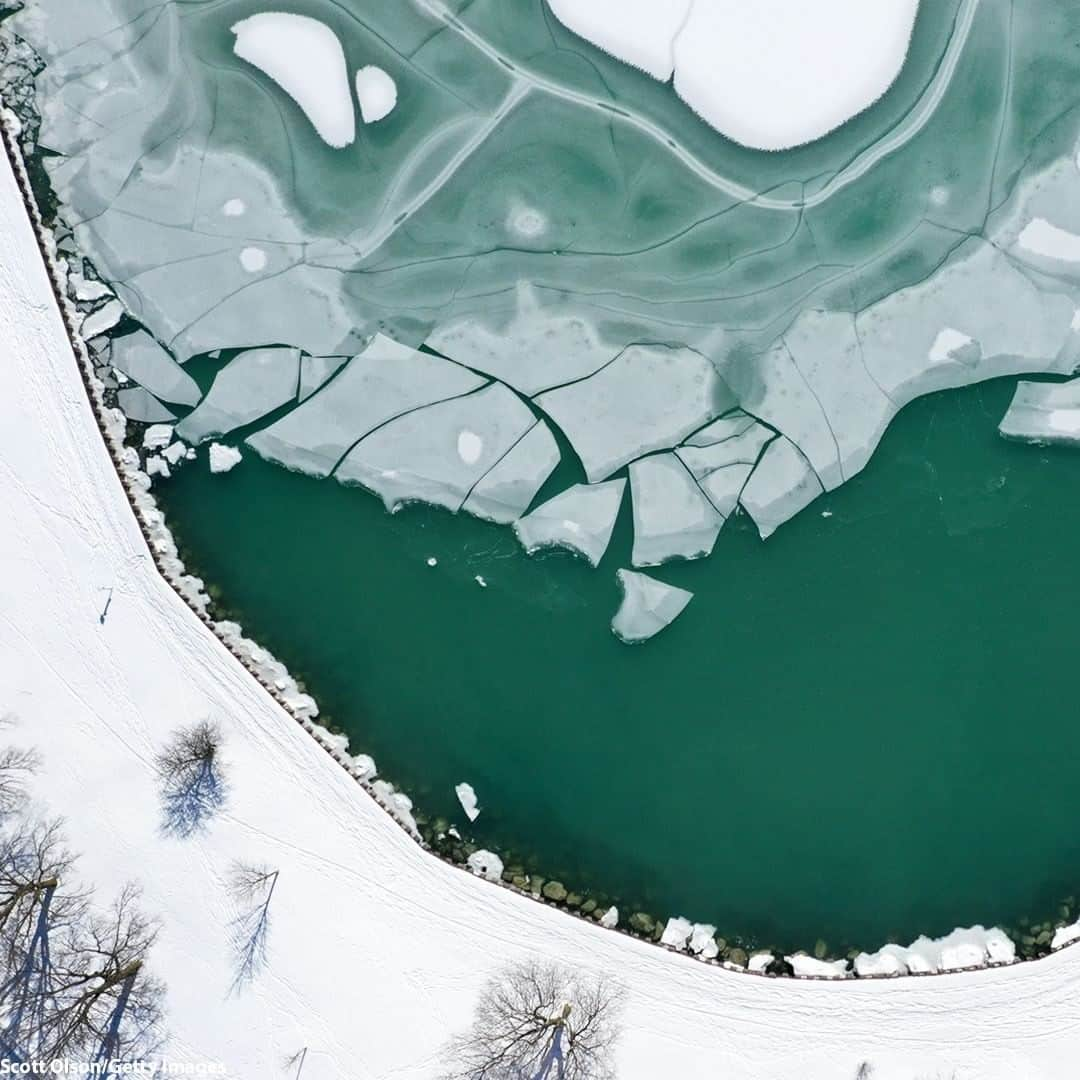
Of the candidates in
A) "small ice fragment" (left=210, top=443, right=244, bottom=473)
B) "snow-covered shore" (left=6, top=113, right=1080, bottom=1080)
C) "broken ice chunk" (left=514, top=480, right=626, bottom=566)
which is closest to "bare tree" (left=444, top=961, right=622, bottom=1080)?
"snow-covered shore" (left=6, top=113, right=1080, bottom=1080)

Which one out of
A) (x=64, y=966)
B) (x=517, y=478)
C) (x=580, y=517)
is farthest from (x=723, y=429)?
(x=64, y=966)

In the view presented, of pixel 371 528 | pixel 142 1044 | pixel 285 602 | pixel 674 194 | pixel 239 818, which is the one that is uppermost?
pixel 674 194

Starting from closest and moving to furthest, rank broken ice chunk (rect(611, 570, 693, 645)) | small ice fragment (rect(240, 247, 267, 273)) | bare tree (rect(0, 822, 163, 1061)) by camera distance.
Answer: bare tree (rect(0, 822, 163, 1061))
small ice fragment (rect(240, 247, 267, 273))
broken ice chunk (rect(611, 570, 693, 645))

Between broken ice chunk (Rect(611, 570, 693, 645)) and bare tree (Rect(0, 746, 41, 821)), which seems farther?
broken ice chunk (Rect(611, 570, 693, 645))

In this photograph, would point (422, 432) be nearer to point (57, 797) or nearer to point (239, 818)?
point (239, 818)

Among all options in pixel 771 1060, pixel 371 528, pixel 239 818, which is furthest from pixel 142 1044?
pixel 771 1060

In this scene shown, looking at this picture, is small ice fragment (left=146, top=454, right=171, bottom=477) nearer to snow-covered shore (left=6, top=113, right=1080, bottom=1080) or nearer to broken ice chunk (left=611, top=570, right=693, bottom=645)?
snow-covered shore (left=6, top=113, right=1080, bottom=1080)

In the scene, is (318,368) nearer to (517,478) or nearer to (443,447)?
(443,447)
